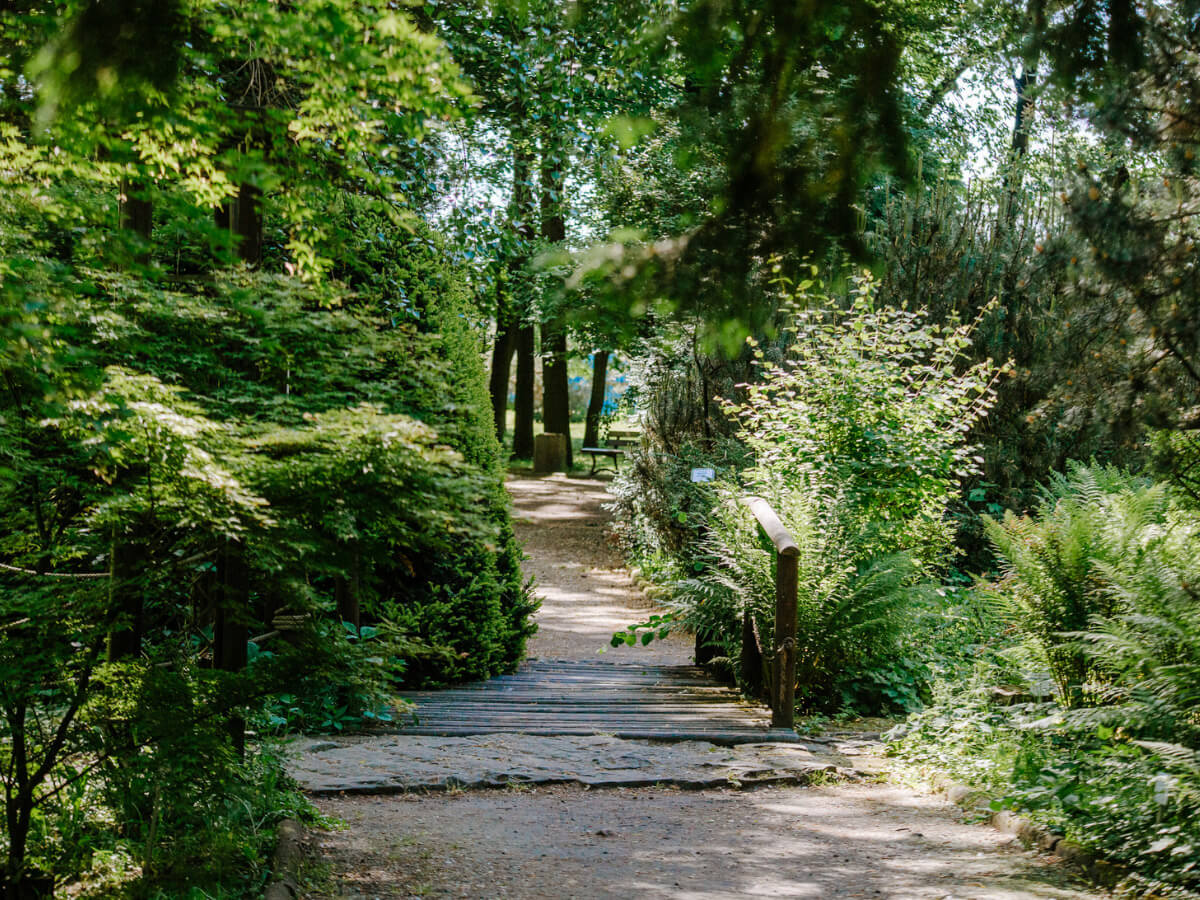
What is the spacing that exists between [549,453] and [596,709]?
50.6 ft

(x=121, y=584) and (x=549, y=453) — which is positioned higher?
(x=549, y=453)

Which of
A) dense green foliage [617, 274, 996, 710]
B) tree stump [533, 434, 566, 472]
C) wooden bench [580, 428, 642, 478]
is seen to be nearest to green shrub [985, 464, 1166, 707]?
dense green foliage [617, 274, 996, 710]

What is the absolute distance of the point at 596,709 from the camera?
7.43 meters

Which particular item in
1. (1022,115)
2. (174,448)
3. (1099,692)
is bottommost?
(1099,692)

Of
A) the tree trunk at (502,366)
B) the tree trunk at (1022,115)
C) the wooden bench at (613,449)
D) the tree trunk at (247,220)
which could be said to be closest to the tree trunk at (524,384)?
the tree trunk at (502,366)

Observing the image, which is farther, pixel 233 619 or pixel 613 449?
pixel 613 449

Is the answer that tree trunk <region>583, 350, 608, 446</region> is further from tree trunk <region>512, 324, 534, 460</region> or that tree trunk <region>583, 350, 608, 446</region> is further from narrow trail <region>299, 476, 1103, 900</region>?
narrow trail <region>299, 476, 1103, 900</region>

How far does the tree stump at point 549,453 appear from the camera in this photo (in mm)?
22578

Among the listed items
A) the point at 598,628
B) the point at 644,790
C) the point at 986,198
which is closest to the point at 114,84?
the point at 644,790

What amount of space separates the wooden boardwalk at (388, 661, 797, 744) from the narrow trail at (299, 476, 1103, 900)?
21 centimetres

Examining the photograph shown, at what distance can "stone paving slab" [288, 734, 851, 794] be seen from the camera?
5.48 m

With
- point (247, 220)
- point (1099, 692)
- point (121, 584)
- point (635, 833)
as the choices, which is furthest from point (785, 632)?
point (121, 584)

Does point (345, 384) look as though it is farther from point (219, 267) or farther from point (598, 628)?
point (598, 628)

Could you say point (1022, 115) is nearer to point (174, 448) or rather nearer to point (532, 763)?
point (532, 763)
